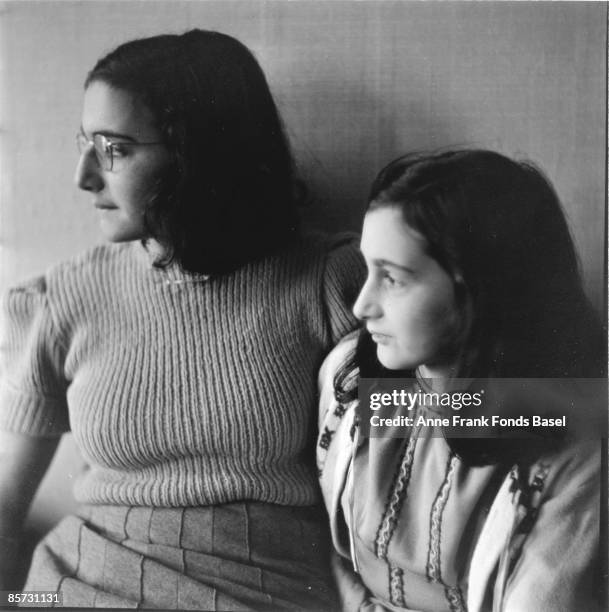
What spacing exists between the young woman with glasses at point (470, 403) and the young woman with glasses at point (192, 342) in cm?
5

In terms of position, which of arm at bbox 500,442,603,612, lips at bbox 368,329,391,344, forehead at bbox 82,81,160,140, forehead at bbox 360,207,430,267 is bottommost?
arm at bbox 500,442,603,612

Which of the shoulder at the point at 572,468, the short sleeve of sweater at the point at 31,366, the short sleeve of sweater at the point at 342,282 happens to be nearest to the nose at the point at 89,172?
the short sleeve of sweater at the point at 31,366

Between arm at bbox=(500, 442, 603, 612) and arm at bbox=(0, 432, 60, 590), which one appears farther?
arm at bbox=(0, 432, 60, 590)

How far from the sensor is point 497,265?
31.1 inches

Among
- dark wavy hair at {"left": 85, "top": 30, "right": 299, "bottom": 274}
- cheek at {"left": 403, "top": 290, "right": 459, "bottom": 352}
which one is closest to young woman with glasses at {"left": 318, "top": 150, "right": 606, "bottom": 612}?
cheek at {"left": 403, "top": 290, "right": 459, "bottom": 352}

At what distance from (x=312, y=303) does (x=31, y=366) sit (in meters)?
0.32

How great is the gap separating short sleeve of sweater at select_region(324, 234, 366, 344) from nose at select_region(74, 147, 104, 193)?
27cm

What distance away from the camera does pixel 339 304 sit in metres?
0.83

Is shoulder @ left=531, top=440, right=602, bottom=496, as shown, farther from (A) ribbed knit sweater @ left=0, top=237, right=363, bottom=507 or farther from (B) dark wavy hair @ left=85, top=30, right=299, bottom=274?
(B) dark wavy hair @ left=85, top=30, right=299, bottom=274

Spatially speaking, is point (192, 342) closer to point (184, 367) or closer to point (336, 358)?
point (184, 367)

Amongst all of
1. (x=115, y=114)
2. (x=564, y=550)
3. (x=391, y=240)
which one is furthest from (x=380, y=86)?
(x=564, y=550)

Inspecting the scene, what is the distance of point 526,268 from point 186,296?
364mm

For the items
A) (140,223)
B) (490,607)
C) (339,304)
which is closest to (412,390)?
(339,304)

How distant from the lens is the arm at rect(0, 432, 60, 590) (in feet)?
2.89
